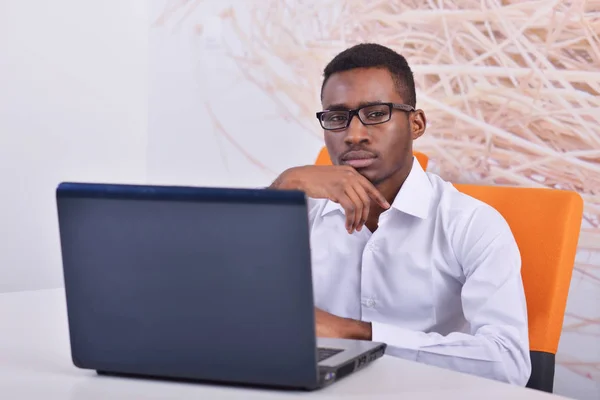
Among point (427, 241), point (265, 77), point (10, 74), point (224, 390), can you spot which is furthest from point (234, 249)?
point (10, 74)

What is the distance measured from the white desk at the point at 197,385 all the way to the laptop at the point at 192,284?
0.02 meters

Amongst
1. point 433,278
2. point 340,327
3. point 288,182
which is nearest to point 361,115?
point 288,182

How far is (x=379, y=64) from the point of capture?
1.83m

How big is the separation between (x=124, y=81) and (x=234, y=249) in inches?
110

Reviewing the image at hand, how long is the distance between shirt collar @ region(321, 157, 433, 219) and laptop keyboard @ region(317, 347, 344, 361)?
679mm

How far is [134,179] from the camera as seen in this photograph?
356cm

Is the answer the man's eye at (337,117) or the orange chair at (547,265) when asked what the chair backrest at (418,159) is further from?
the orange chair at (547,265)

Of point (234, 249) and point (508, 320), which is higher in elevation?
point (234, 249)

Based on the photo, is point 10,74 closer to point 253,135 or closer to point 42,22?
point 42,22

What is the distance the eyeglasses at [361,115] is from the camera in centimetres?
176

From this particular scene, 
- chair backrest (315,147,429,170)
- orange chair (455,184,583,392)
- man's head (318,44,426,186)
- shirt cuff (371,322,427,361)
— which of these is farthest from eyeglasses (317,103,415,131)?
shirt cuff (371,322,427,361)

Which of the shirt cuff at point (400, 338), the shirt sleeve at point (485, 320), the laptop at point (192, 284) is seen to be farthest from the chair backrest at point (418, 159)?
the laptop at point (192, 284)

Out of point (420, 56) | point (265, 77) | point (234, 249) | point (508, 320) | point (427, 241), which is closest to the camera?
point (234, 249)

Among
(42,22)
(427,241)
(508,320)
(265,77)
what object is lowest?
(508,320)
